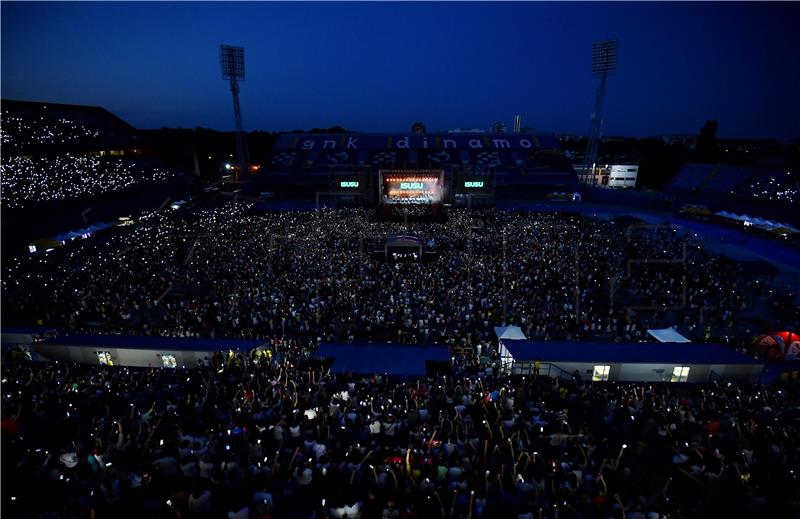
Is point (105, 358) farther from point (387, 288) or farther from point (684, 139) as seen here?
point (684, 139)

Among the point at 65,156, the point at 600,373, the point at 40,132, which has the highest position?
the point at 40,132

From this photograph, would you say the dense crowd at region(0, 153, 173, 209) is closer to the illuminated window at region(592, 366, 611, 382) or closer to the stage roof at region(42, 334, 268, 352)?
the stage roof at region(42, 334, 268, 352)

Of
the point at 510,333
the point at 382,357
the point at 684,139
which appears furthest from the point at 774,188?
the point at 684,139

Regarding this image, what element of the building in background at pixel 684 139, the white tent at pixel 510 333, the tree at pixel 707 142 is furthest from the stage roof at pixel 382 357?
the building in background at pixel 684 139

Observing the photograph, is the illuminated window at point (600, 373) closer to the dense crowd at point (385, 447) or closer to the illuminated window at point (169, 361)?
the dense crowd at point (385, 447)

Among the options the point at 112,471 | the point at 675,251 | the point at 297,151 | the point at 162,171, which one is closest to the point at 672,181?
the point at 675,251

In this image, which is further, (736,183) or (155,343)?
(736,183)

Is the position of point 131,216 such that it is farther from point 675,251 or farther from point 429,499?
point 675,251
